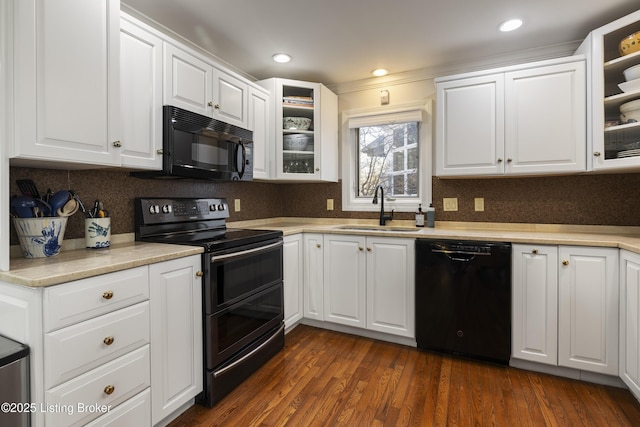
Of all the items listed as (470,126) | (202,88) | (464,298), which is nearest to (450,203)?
(470,126)

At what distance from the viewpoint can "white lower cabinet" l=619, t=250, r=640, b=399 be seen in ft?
5.59

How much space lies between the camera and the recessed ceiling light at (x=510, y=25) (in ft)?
7.11

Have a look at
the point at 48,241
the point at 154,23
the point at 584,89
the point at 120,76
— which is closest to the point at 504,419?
the point at 584,89

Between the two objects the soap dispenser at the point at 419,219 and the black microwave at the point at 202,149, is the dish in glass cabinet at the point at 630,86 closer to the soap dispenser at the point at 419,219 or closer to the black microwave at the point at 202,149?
the soap dispenser at the point at 419,219

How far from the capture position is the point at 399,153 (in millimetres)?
3219

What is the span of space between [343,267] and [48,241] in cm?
192

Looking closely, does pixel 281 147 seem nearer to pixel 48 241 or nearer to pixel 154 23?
pixel 154 23

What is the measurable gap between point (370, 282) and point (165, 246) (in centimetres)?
154

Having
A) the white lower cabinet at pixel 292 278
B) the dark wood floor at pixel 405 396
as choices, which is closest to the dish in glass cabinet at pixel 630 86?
the dark wood floor at pixel 405 396

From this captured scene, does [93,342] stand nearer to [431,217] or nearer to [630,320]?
[431,217]

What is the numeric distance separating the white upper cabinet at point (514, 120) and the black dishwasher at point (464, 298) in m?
0.67

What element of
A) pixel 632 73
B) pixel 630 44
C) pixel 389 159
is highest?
pixel 630 44

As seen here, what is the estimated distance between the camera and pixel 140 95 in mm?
1783

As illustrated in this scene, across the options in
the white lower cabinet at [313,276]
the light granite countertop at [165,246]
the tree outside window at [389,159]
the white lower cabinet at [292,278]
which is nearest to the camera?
the light granite countertop at [165,246]
